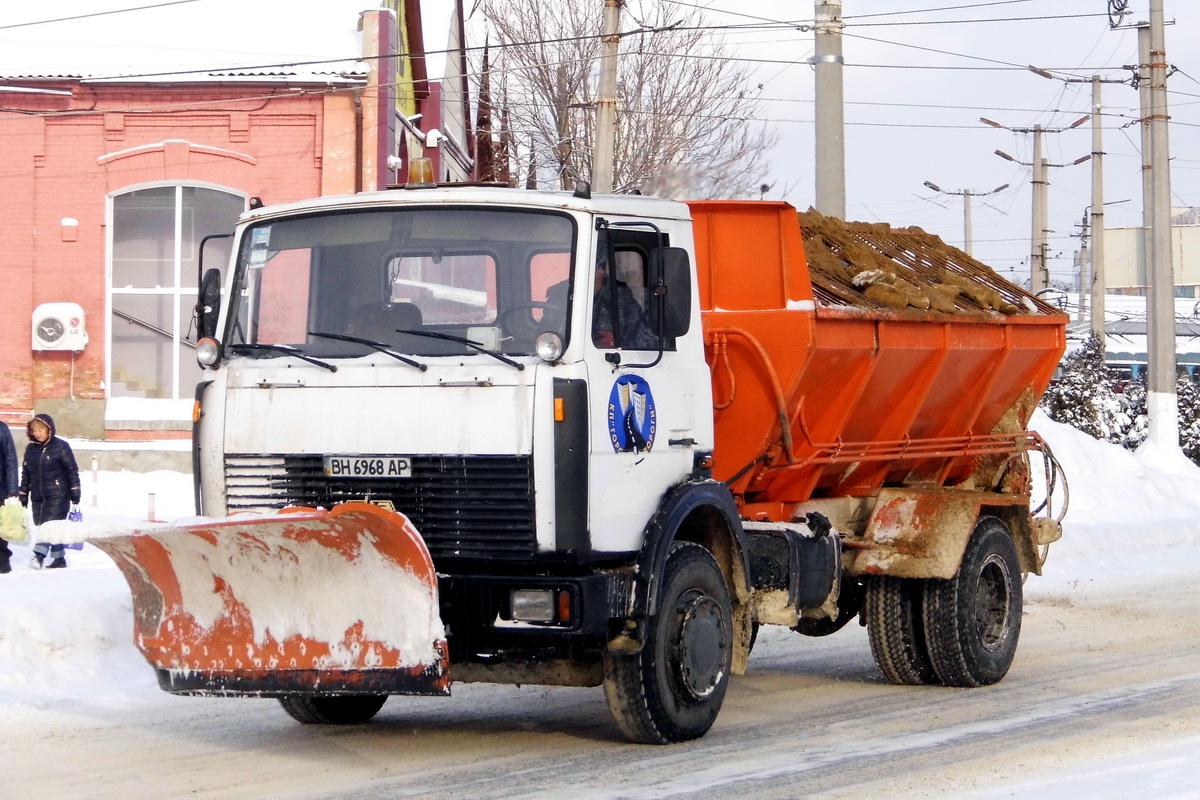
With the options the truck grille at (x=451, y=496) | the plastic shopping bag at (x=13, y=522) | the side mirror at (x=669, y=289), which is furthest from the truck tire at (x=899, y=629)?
the plastic shopping bag at (x=13, y=522)

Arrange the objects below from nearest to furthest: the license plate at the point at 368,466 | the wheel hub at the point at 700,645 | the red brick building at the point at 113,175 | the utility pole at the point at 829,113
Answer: the license plate at the point at 368,466, the wheel hub at the point at 700,645, the utility pole at the point at 829,113, the red brick building at the point at 113,175

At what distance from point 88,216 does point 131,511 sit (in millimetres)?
5325

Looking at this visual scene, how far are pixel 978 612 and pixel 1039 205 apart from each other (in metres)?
31.8

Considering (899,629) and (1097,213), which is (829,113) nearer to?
(899,629)

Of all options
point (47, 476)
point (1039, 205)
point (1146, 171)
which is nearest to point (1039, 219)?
point (1039, 205)

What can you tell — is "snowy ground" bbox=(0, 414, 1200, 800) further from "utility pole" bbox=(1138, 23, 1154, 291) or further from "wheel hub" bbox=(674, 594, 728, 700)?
"utility pole" bbox=(1138, 23, 1154, 291)

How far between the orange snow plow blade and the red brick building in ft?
49.8

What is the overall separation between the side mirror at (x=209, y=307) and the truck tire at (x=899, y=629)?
4371 mm

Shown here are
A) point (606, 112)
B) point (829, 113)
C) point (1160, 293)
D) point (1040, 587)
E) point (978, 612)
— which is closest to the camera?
point (978, 612)

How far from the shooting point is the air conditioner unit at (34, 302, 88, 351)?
21.0 meters

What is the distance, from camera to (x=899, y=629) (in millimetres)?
9219

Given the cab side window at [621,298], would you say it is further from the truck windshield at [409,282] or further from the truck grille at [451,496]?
the truck grille at [451,496]

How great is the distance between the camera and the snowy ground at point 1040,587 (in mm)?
6523

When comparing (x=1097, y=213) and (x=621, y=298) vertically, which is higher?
(x=1097, y=213)
